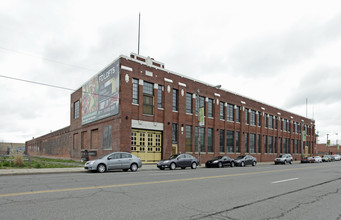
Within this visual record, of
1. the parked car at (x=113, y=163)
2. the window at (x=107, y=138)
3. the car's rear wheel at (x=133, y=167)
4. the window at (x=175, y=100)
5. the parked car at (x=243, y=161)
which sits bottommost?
the parked car at (x=243, y=161)

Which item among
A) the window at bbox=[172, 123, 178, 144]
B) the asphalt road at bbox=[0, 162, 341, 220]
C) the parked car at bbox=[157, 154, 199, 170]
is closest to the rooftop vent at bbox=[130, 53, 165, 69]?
the window at bbox=[172, 123, 178, 144]

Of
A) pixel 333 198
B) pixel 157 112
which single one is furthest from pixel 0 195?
pixel 157 112

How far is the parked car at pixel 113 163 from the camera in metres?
18.1


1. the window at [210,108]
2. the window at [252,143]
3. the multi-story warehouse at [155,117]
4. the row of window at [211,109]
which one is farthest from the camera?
the window at [252,143]

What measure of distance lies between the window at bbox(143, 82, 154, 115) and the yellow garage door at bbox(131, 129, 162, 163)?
2.29 m

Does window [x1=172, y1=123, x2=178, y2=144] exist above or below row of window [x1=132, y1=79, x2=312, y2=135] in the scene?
below

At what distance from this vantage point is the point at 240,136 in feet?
141

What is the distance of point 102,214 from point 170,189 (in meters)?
4.06

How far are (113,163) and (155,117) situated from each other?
11202 millimetres

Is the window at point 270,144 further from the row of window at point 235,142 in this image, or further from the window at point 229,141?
the window at point 229,141

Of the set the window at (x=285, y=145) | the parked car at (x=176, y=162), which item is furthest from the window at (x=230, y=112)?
the window at (x=285, y=145)

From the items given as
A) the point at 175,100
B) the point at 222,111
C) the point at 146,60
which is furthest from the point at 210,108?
the point at 146,60

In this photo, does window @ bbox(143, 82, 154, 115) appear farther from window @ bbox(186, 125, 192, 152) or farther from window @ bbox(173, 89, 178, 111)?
window @ bbox(186, 125, 192, 152)

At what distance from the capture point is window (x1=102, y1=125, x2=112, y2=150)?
28503mm
